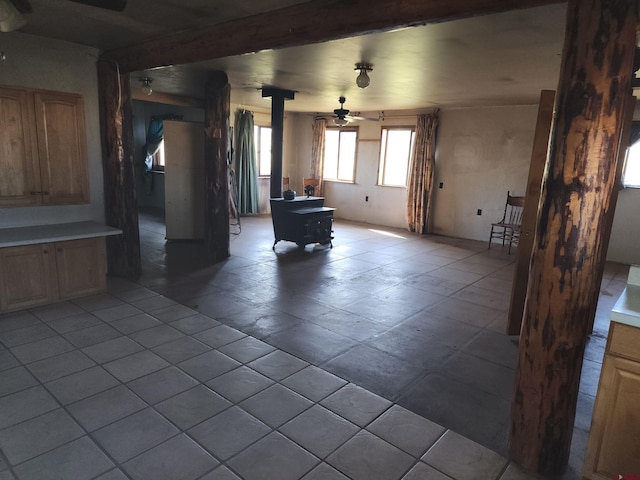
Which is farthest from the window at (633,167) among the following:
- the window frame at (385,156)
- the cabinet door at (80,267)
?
the cabinet door at (80,267)

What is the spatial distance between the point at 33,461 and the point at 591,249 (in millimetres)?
2728

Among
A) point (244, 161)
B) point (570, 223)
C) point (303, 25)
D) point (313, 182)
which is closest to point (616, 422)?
point (570, 223)

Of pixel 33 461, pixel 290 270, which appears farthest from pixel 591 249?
pixel 290 270

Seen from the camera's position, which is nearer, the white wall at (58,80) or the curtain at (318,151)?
the white wall at (58,80)

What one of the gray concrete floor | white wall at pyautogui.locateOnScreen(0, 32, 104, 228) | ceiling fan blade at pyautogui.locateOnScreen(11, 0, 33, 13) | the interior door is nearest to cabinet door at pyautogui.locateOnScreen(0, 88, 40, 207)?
white wall at pyautogui.locateOnScreen(0, 32, 104, 228)

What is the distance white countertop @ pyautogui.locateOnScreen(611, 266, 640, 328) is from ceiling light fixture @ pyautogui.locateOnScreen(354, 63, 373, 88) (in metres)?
2.92

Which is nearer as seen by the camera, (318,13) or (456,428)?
(456,428)

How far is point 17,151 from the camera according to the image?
12.0 ft

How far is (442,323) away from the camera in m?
3.72

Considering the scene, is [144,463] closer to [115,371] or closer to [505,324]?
[115,371]

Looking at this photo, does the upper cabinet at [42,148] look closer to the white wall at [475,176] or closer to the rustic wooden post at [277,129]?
the rustic wooden post at [277,129]

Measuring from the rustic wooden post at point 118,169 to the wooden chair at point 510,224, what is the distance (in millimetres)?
5609

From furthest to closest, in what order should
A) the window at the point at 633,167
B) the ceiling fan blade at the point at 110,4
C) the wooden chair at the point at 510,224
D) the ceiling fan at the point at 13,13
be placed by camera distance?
the wooden chair at the point at 510,224
the window at the point at 633,167
the ceiling fan blade at the point at 110,4
the ceiling fan at the point at 13,13

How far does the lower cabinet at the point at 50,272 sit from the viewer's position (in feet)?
11.4
